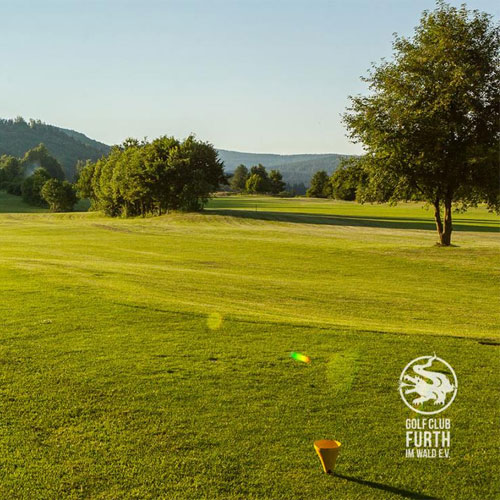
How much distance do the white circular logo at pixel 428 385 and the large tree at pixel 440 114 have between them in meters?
23.5

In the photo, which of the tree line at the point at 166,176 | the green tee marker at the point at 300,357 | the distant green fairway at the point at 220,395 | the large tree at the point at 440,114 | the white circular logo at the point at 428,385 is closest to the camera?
the distant green fairway at the point at 220,395

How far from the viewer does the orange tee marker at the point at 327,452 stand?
551 centimetres

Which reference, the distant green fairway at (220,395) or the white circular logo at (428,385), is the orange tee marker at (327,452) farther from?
the white circular logo at (428,385)

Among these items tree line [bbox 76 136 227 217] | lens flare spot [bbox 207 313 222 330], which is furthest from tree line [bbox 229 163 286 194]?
lens flare spot [bbox 207 313 222 330]

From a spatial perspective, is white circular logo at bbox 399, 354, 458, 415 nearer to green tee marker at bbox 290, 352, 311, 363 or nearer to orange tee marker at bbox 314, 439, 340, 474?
green tee marker at bbox 290, 352, 311, 363

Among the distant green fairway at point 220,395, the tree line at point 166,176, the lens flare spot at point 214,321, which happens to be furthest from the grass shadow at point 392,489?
the tree line at point 166,176

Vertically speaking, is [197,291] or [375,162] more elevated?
[375,162]

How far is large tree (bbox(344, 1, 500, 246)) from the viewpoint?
31.1 metres

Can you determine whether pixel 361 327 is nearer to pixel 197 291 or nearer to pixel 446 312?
pixel 446 312

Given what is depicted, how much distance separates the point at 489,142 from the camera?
3209 centimetres

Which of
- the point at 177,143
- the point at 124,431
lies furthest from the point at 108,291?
the point at 177,143

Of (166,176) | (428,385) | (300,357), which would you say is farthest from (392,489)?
(166,176)

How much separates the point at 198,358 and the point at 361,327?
463 centimetres

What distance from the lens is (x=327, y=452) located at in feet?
18.1
